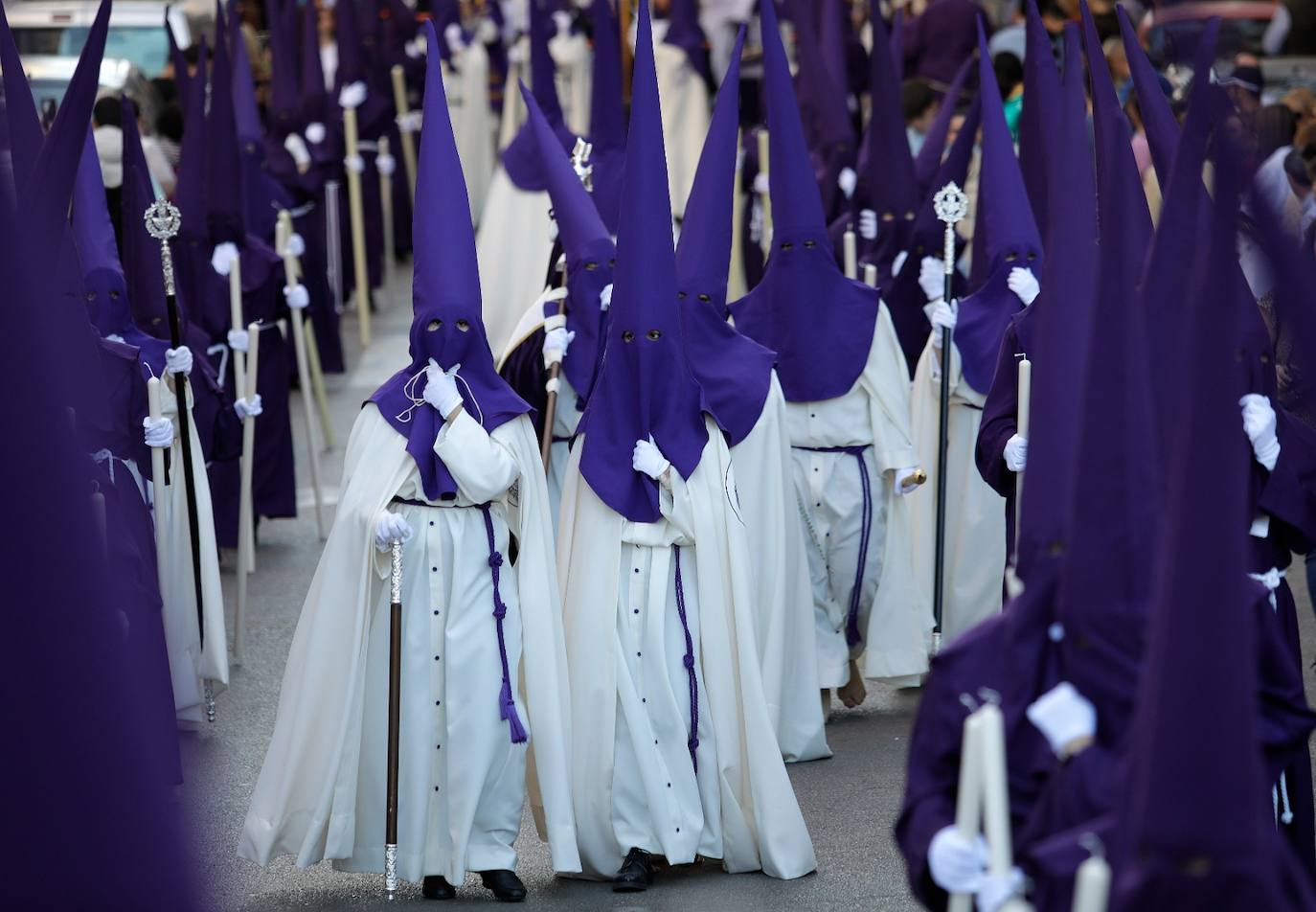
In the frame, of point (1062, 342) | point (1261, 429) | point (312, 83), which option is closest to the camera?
point (1062, 342)

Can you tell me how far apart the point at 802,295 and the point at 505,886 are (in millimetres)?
2945

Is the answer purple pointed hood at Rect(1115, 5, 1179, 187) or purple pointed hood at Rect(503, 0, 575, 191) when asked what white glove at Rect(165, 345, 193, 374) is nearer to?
purple pointed hood at Rect(503, 0, 575, 191)

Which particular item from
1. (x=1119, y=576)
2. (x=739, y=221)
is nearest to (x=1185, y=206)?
(x=1119, y=576)

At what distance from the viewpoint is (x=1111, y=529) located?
398 cm

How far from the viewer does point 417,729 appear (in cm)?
646

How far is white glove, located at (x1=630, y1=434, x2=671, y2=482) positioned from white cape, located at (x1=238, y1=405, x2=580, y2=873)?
1.14ft

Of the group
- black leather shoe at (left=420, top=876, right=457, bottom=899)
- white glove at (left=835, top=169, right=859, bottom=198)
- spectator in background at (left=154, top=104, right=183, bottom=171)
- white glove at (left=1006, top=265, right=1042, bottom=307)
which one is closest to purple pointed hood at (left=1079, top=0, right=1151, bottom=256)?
white glove at (left=1006, top=265, right=1042, bottom=307)

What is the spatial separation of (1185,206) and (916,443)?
446 cm

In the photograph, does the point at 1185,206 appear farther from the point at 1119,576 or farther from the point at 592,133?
the point at 592,133

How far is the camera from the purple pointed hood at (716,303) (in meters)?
7.29

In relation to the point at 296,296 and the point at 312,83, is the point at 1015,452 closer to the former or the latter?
the point at 296,296

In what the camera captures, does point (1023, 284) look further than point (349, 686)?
Yes

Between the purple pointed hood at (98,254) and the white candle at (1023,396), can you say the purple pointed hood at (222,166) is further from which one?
the white candle at (1023,396)

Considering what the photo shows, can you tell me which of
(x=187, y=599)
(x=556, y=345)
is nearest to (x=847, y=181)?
(x=556, y=345)
